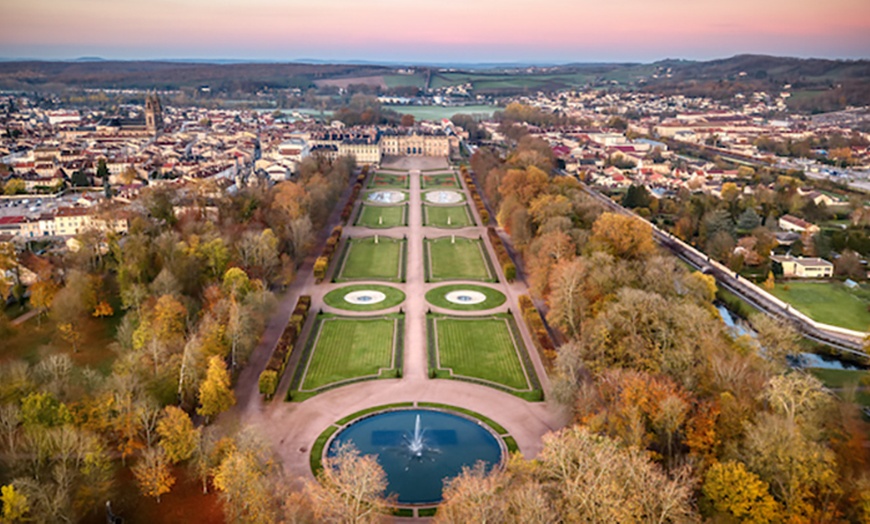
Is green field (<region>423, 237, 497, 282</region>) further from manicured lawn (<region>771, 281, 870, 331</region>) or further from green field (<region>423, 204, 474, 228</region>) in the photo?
manicured lawn (<region>771, 281, 870, 331</region>)

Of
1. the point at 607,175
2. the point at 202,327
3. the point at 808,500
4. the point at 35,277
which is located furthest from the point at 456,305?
the point at 607,175

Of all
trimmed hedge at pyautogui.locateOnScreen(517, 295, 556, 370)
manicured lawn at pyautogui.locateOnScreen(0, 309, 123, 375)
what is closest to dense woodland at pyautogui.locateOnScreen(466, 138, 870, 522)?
trimmed hedge at pyautogui.locateOnScreen(517, 295, 556, 370)

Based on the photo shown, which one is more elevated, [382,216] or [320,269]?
[320,269]

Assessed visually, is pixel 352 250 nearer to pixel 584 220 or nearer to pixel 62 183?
pixel 584 220

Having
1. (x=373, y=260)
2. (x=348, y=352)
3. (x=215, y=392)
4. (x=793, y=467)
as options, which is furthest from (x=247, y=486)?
(x=373, y=260)

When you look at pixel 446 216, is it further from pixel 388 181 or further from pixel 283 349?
pixel 283 349

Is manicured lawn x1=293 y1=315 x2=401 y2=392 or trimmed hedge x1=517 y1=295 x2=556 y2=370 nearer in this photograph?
manicured lawn x1=293 y1=315 x2=401 y2=392
